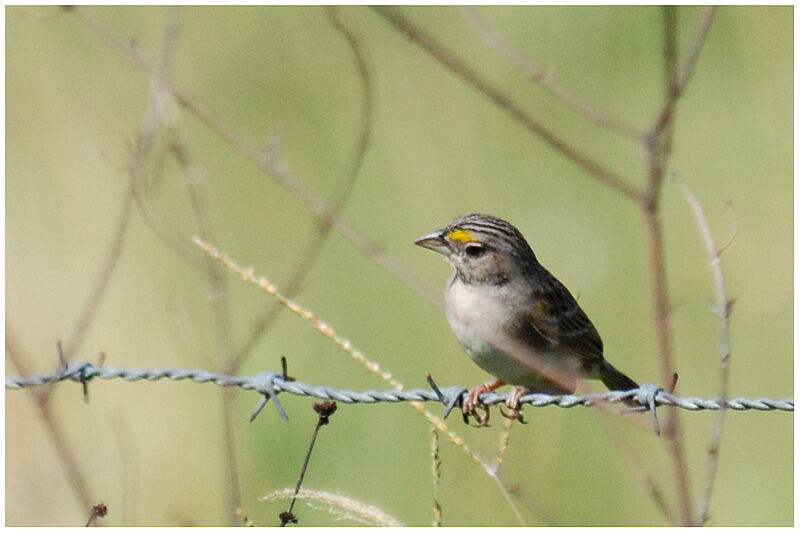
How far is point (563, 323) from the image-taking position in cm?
568

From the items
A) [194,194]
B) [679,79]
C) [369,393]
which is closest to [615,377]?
[369,393]

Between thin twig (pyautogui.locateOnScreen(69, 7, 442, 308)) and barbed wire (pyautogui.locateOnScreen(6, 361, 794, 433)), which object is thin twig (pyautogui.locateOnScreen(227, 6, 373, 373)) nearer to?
thin twig (pyautogui.locateOnScreen(69, 7, 442, 308))

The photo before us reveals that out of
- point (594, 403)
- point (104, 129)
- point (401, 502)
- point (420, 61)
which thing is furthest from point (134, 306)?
point (594, 403)

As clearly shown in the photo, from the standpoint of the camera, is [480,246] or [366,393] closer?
[366,393]

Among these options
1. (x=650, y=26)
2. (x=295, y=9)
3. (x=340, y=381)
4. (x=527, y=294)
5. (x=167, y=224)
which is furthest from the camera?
(x=295, y=9)

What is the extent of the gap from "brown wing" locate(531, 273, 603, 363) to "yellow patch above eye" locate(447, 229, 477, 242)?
1.38ft

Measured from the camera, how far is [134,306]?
305 inches

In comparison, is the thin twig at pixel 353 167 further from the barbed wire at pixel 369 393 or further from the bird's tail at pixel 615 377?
the bird's tail at pixel 615 377

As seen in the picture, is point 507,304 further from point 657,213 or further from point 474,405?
point 657,213

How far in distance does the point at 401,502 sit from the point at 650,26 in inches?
165

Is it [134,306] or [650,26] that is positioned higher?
[650,26]

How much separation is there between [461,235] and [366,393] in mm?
1543

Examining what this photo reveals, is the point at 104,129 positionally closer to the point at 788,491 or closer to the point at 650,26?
the point at 650,26

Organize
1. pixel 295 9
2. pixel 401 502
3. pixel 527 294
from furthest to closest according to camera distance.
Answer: pixel 295 9
pixel 401 502
pixel 527 294
